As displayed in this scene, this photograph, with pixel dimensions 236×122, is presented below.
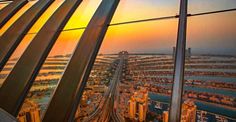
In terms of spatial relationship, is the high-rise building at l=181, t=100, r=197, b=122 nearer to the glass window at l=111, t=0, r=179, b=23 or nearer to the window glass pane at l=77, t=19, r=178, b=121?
the window glass pane at l=77, t=19, r=178, b=121

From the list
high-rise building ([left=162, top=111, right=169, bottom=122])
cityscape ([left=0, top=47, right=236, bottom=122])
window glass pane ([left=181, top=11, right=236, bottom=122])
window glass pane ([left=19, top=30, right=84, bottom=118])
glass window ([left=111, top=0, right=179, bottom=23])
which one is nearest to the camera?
window glass pane ([left=181, top=11, right=236, bottom=122])

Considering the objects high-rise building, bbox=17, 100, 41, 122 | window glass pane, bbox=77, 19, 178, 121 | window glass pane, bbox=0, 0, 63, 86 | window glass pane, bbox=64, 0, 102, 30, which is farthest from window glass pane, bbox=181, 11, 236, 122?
window glass pane, bbox=0, 0, 63, 86

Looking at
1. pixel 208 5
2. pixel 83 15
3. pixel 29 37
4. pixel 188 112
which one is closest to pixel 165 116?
pixel 188 112

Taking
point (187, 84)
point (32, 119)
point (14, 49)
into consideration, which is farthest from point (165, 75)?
point (14, 49)

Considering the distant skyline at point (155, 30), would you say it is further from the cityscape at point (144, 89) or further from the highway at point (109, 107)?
the highway at point (109, 107)

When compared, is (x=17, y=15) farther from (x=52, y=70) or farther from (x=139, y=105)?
(x=139, y=105)
